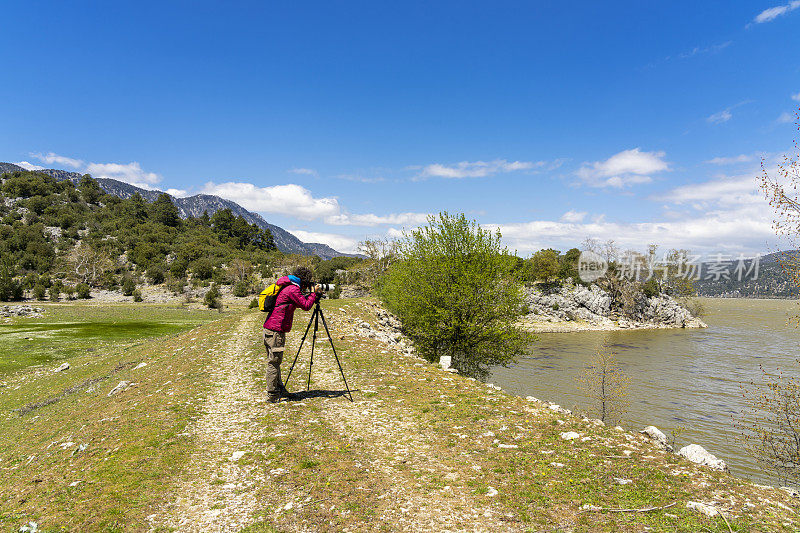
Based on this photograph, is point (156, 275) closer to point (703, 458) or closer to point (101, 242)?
point (101, 242)

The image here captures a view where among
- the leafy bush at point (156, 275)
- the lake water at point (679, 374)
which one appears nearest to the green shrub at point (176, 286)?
the leafy bush at point (156, 275)

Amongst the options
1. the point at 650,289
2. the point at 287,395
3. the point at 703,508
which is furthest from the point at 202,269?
the point at 650,289

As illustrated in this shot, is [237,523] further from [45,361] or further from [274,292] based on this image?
[45,361]

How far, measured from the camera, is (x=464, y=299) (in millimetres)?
26109

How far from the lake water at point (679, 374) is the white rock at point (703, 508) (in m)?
14.6

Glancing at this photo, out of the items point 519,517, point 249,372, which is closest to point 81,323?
point 249,372

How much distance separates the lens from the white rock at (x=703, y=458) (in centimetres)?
→ 905

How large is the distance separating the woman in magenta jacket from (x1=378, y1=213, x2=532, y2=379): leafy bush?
50.4 feet

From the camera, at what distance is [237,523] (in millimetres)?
5832

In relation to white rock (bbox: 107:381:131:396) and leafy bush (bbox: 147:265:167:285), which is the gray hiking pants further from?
leafy bush (bbox: 147:265:167:285)

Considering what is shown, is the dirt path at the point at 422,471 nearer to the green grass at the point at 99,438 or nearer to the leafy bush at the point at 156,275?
the green grass at the point at 99,438

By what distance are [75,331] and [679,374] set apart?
213 feet

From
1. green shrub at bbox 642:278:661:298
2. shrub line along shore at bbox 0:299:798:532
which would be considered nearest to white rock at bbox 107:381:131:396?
shrub line along shore at bbox 0:299:798:532

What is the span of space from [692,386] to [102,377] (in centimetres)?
4733
